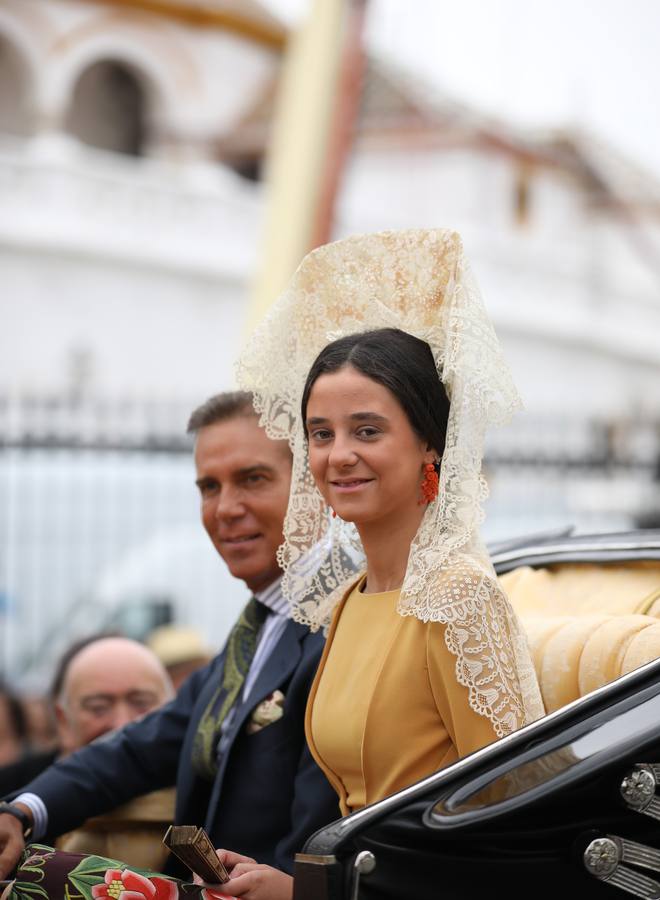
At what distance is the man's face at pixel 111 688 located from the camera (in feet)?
11.3

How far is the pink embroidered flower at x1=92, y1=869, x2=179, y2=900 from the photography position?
2008mm

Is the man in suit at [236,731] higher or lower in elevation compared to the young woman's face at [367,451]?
lower

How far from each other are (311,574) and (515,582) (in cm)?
55

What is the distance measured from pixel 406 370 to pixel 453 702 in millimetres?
515

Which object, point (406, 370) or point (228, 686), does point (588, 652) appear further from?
point (228, 686)

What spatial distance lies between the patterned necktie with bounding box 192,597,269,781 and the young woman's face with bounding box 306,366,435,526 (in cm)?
53

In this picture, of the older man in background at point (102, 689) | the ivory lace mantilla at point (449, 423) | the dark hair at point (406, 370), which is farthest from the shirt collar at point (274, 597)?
the older man in background at point (102, 689)

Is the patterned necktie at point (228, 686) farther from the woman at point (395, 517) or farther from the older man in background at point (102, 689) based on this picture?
the older man in background at point (102, 689)

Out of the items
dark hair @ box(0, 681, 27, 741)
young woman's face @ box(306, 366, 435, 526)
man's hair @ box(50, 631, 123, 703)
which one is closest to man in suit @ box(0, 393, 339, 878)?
young woman's face @ box(306, 366, 435, 526)

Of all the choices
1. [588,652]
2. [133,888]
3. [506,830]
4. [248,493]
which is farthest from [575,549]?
[133,888]

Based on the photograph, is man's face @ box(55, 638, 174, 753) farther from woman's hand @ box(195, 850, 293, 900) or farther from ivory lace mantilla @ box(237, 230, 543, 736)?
woman's hand @ box(195, 850, 293, 900)

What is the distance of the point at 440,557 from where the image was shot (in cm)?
212

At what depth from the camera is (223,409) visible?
8.87 feet

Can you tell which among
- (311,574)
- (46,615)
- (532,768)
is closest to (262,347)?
(311,574)
